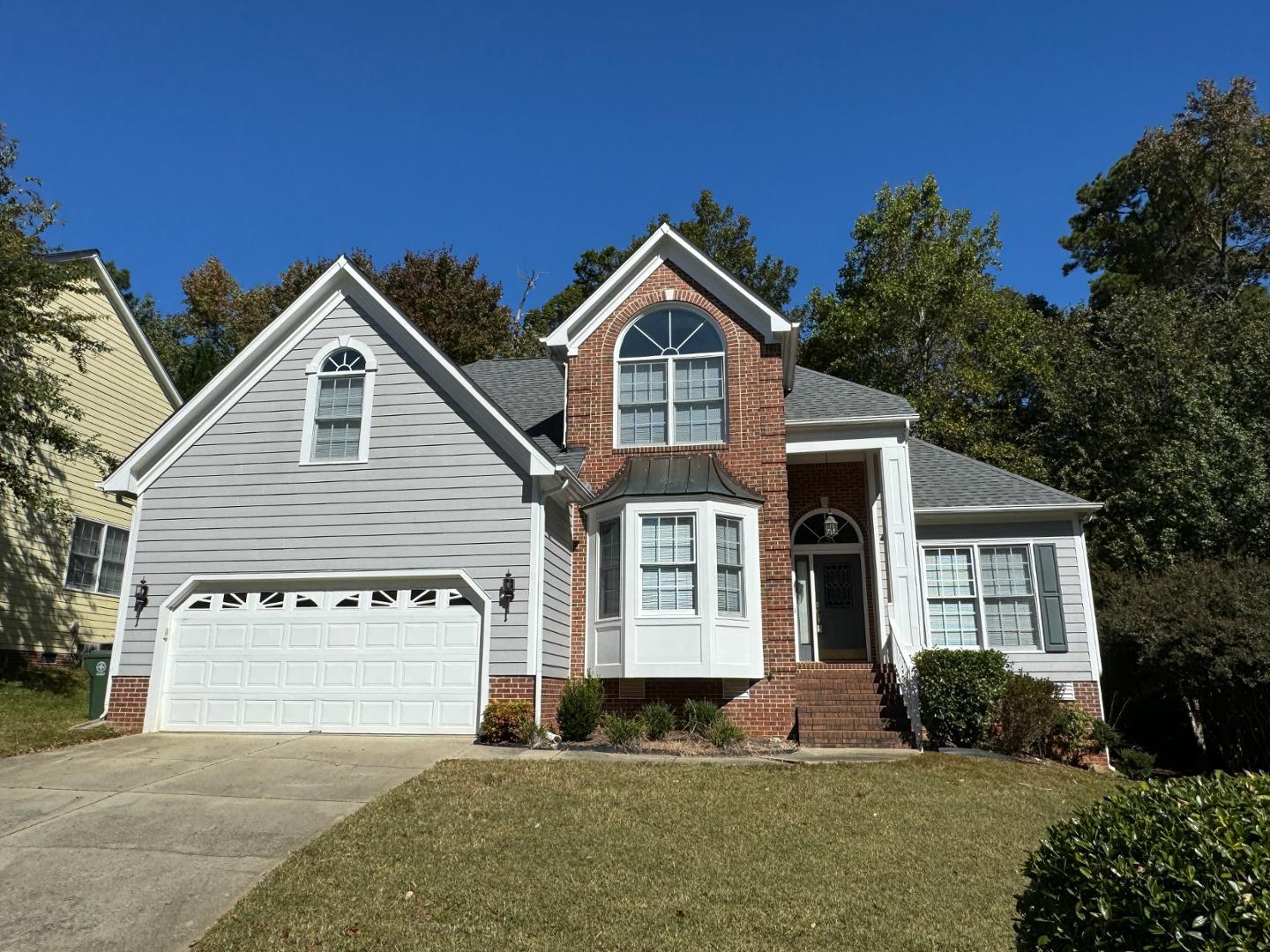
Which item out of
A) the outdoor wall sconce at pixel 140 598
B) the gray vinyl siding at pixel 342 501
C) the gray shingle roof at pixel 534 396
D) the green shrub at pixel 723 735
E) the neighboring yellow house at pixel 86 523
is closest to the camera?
the green shrub at pixel 723 735

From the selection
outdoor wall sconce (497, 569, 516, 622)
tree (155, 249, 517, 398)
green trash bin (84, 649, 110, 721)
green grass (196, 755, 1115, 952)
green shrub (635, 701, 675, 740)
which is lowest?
green grass (196, 755, 1115, 952)

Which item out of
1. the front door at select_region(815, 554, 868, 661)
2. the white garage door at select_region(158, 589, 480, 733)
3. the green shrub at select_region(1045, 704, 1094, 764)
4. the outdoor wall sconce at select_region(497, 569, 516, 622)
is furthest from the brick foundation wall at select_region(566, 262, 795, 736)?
the green shrub at select_region(1045, 704, 1094, 764)

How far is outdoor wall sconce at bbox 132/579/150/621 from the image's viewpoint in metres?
13.0

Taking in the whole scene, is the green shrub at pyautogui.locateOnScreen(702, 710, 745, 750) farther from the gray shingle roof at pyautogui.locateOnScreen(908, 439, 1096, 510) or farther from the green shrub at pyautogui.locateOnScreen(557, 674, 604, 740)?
the gray shingle roof at pyautogui.locateOnScreen(908, 439, 1096, 510)

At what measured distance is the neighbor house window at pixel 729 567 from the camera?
1319cm

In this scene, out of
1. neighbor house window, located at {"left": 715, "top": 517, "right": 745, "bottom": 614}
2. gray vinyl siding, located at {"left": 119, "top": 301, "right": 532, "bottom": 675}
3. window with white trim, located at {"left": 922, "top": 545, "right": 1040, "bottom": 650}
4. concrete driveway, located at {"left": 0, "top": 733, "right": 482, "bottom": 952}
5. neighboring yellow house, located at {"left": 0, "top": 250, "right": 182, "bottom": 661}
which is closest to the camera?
concrete driveway, located at {"left": 0, "top": 733, "right": 482, "bottom": 952}

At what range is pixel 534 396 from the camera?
17734 mm

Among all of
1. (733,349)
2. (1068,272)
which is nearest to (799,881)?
(733,349)

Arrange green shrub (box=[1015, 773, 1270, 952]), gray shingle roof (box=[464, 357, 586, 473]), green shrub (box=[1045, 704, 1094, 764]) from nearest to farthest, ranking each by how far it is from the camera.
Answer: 1. green shrub (box=[1015, 773, 1270, 952])
2. green shrub (box=[1045, 704, 1094, 764])
3. gray shingle roof (box=[464, 357, 586, 473])

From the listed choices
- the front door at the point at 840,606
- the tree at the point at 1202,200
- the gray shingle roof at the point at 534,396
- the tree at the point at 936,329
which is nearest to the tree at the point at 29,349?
the gray shingle roof at the point at 534,396

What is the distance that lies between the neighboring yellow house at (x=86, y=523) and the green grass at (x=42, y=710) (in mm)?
1129

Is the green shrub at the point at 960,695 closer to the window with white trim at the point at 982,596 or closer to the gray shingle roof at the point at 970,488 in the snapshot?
the window with white trim at the point at 982,596

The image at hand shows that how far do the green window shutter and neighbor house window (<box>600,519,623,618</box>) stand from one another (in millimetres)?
7663

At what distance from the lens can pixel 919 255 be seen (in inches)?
1104
